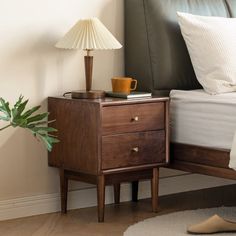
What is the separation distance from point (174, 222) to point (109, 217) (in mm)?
336

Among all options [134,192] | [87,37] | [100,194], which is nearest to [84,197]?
[134,192]

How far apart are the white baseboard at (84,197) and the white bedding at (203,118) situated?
18.7 inches

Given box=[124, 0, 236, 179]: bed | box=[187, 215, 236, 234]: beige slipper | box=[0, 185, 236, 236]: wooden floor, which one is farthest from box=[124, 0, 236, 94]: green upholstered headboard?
box=[187, 215, 236, 234]: beige slipper

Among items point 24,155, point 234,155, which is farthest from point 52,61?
point 234,155

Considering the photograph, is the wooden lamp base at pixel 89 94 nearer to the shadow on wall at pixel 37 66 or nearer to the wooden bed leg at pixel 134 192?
the shadow on wall at pixel 37 66

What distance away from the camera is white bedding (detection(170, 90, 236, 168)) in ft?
10.9

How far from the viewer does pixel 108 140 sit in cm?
330

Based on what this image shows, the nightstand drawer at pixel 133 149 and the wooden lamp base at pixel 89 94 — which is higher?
the wooden lamp base at pixel 89 94

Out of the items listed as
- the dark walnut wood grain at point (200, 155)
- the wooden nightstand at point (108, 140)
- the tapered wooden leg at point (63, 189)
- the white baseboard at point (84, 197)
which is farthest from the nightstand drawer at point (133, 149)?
the white baseboard at point (84, 197)

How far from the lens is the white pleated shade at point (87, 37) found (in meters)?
3.37

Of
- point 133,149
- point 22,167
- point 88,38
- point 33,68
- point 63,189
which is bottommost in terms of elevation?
point 63,189

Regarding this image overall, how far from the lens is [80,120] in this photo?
3.35m

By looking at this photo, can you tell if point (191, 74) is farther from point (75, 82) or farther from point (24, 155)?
point (24, 155)

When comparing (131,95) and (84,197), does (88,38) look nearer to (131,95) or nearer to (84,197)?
(131,95)
